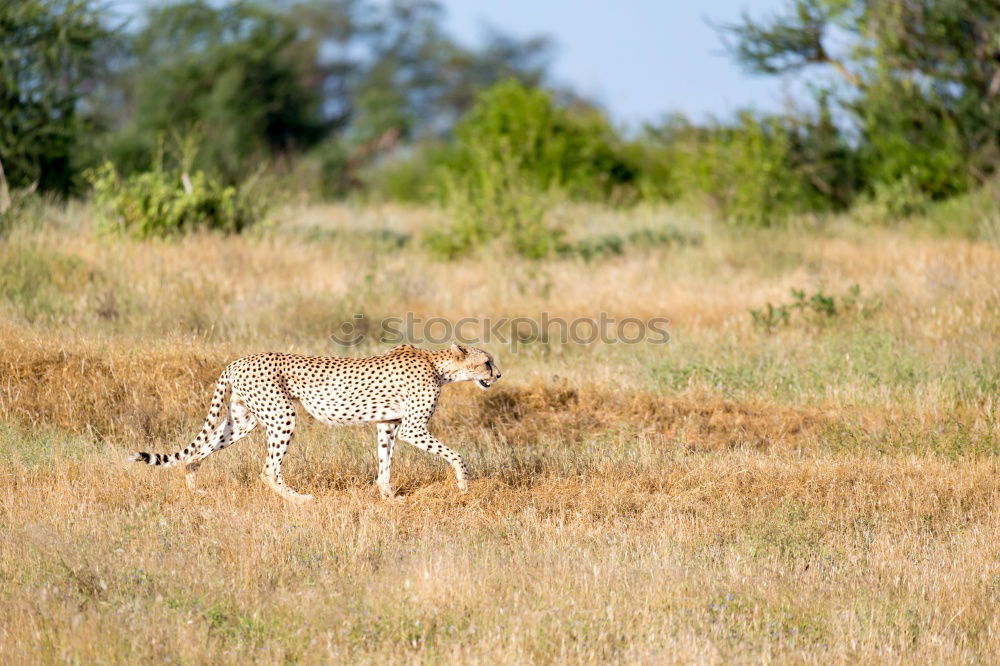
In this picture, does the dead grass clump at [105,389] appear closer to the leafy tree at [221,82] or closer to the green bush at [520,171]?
the green bush at [520,171]

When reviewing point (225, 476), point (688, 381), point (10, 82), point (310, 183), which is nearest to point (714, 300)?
point (688, 381)

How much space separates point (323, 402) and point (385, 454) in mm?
465

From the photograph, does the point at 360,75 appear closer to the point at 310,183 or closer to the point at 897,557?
the point at 310,183

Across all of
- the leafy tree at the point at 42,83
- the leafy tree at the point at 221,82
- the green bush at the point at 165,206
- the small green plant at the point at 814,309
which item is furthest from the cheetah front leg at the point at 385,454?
the leafy tree at the point at 221,82

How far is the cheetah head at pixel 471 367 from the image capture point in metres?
6.69

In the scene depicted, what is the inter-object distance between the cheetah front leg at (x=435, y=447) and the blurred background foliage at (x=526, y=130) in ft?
27.3

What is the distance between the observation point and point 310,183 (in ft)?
95.7

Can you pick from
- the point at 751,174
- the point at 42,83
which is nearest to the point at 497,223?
the point at 751,174

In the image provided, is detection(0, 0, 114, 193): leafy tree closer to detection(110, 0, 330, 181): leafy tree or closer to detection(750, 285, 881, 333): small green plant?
detection(110, 0, 330, 181): leafy tree

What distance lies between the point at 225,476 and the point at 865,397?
14.8 feet

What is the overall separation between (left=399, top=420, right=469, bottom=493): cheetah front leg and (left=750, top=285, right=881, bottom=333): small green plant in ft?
17.6

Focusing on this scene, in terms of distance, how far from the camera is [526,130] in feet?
73.8

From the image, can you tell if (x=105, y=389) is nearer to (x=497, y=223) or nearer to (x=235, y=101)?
(x=497, y=223)

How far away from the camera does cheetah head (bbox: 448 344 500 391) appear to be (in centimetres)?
669
